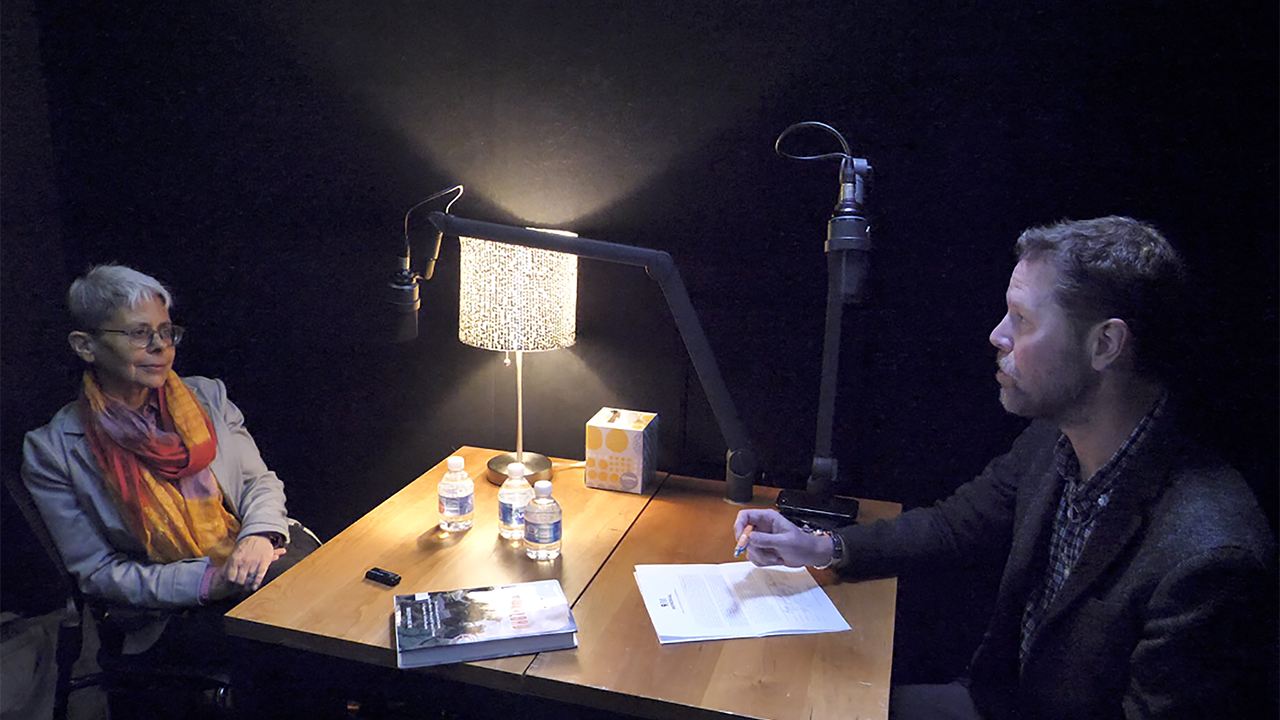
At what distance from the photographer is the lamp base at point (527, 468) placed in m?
1.89

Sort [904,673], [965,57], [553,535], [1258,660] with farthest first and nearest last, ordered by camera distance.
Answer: [904,673]
[965,57]
[553,535]
[1258,660]

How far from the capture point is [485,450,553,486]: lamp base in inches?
74.4

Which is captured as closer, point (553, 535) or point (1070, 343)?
point (1070, 343)

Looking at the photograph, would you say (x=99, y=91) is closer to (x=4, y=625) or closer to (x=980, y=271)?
(x=4, y=625)

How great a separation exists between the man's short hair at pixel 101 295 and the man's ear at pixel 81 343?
0.06 feet

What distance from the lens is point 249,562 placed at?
1.77 m

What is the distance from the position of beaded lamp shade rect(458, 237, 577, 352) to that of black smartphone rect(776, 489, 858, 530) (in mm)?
657

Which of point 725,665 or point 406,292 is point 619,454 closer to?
point 406,292

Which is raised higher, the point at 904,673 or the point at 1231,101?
the point at 1231,101

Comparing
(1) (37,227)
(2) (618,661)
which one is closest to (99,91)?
(1) (37,227)

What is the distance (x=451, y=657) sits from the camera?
1171 mm

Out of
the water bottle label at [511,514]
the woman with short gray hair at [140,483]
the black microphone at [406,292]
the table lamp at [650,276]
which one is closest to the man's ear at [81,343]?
the woman with short gray hair at [140,483]

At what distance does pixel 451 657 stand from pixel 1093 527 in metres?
1.03

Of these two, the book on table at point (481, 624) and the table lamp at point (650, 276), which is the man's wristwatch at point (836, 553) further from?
the book on table at point (481, 624)
